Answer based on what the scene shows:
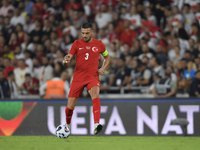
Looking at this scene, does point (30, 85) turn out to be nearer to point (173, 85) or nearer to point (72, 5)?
A: point (72, 5)

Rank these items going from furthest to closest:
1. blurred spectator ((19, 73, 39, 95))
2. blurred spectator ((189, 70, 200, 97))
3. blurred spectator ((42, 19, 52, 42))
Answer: blurred spectator ((42, 19, 52, 42)) < blurred spectator ((19, 73, 39, 95)) < blurred spectator ((189, 70, 200, 97))

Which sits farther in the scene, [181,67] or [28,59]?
[28,59]

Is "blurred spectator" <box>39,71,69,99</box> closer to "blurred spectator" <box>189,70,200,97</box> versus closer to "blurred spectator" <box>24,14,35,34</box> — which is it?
"blurred spectator" <box>189,70,200,97</box>

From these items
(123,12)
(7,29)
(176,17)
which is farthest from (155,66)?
(7,29)

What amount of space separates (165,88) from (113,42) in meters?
3.09

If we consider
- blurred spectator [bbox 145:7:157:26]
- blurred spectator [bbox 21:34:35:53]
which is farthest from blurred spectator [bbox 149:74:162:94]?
blurred spectator [bbox 21:34:35:53]

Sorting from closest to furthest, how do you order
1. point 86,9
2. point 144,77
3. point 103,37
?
1. point 144,77
2. point 103,37
3. point 86,9

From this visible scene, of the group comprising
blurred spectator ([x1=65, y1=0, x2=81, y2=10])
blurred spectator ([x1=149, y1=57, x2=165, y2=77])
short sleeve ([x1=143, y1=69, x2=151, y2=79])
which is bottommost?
short sleeve ([x1=143, y1=69, x2=151, y2=79])

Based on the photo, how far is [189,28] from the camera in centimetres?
1247

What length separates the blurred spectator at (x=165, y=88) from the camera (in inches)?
394

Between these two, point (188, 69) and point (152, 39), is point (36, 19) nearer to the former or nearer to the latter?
point (152, 39)

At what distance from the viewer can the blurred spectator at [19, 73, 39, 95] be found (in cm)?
1138

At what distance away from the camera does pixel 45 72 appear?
11508 mm
